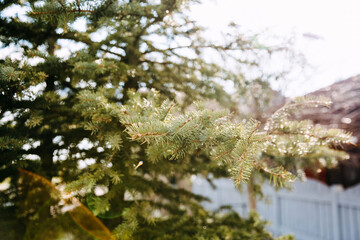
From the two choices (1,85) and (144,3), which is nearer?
(1,85)

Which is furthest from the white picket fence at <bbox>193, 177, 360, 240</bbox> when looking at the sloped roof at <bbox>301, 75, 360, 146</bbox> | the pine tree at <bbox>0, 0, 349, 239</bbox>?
the pine tree at <bbox>0, 0, 349, 239</bbox>

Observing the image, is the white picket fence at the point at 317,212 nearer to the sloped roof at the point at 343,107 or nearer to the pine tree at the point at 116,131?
the sloped roof at the point at 343,107

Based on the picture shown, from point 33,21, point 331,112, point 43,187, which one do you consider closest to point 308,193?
point 331,112

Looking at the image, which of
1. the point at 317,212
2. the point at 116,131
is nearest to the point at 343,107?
the point at 116,131

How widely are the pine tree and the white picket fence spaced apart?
2.62 metres

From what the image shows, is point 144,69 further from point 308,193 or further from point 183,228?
point 308,193

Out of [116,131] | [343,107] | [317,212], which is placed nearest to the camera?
[116,131]

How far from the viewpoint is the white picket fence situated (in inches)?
216

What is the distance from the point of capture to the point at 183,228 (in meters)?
2.21

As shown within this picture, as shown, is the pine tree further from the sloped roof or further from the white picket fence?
the white picket fence

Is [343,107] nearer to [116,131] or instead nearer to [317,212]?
[116,131]

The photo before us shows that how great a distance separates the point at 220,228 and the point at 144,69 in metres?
1.57

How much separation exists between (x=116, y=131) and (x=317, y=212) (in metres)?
6.40

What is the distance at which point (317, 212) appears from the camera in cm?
635
